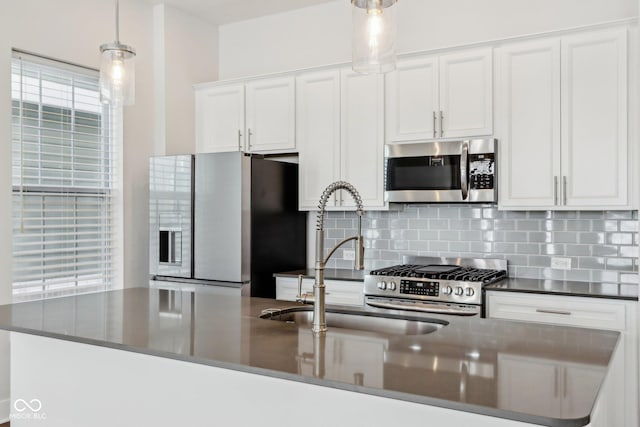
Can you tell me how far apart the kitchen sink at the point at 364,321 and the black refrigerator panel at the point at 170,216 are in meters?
1.97

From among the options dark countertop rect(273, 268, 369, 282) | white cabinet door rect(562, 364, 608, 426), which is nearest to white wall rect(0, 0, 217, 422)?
dark countertop rect(273, 268, 369, 282)

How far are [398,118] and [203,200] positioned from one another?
1.56 m

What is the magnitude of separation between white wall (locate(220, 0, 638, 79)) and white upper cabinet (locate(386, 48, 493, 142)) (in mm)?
453

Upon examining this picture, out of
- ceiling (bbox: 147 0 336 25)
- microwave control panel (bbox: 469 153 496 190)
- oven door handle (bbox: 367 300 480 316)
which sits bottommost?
oven door handle (bbox: 367 300 480 316)

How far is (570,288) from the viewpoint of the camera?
11.2 ft

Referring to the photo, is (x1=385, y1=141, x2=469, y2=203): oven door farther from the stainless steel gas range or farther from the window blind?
the window blind

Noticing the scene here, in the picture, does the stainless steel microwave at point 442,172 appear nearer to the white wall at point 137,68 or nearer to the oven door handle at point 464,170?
the oven door handle at point 464,170

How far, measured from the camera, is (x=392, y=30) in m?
2.02

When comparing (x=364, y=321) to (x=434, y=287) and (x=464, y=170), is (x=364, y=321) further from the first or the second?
(x=464, y=170)

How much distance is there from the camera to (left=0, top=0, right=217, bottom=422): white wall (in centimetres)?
374

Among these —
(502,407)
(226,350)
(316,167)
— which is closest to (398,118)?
(316,167)

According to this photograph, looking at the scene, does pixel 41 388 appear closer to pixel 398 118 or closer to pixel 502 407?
pixel 502 407

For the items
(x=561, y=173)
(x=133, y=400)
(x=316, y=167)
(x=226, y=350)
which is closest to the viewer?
(x=226, y=350)

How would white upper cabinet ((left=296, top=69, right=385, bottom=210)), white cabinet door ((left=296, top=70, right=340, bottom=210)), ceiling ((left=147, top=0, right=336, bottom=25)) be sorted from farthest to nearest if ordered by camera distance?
ceiling ((left=147, top=0, right=336, bottom=25)), white cabinet door ((left=296, top=70, right=340, bottom=210)), white upper cabinet ((left=296, top=69, right=385, bottom=210))
